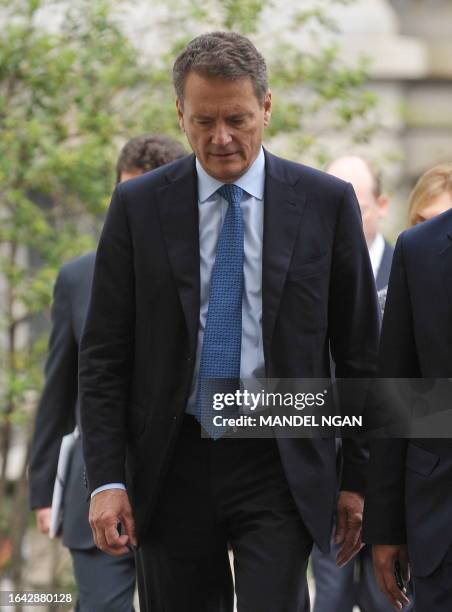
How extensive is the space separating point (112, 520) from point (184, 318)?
0.66 metres

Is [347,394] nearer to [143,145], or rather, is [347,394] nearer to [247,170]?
[247,170]

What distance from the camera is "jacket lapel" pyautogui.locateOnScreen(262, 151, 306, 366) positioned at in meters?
4.34

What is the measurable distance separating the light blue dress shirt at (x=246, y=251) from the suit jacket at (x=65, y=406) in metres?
1.31

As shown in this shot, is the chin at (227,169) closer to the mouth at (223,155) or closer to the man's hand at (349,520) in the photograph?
the mouth at (223,155)

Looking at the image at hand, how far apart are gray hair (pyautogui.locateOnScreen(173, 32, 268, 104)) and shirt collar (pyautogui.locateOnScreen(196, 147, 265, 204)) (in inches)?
9.3

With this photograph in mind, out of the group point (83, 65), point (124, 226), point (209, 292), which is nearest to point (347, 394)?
point (209, 292)

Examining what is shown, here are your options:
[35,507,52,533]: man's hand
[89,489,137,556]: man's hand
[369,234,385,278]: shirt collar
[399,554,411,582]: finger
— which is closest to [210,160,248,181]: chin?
[89,489,137,556]: man's hand

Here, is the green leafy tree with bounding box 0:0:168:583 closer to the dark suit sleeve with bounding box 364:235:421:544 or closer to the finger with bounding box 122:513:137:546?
the finger with bounding box 122:513:137:546

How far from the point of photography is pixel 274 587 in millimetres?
4281

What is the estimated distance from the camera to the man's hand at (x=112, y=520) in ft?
14.5

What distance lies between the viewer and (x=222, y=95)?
429 centimetres

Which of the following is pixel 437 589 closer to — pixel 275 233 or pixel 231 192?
pixel 275 233

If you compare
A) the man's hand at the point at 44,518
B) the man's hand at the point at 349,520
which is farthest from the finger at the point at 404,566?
the man's hand at the point at 44,518

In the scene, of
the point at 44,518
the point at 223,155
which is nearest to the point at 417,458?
the point at 223,155
